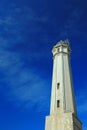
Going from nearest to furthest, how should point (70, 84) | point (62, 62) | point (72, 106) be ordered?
1. point (72, 106)
2. point (70, 84)
3. point (62, 62)

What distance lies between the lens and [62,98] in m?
34.7

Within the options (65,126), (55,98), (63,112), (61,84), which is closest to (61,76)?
(61,84)

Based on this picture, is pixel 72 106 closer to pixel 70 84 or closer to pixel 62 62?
pixel 70 84

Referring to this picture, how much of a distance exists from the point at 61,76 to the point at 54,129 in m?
9.26

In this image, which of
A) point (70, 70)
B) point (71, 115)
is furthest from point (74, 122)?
point (70, 70)

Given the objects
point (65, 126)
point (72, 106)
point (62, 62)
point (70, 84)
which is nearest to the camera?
point (65, 126)

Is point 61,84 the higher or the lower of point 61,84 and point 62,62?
the lower

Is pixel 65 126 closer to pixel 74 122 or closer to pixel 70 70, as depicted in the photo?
pixel 74 122

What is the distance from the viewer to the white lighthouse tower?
→ 32188 millimetres

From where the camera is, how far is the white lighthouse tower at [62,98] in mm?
32188

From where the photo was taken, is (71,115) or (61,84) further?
(61,84)

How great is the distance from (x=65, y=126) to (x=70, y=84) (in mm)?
7932

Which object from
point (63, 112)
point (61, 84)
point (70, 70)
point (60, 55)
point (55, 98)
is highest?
point (60, 55)

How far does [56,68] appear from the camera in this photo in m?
39.7
